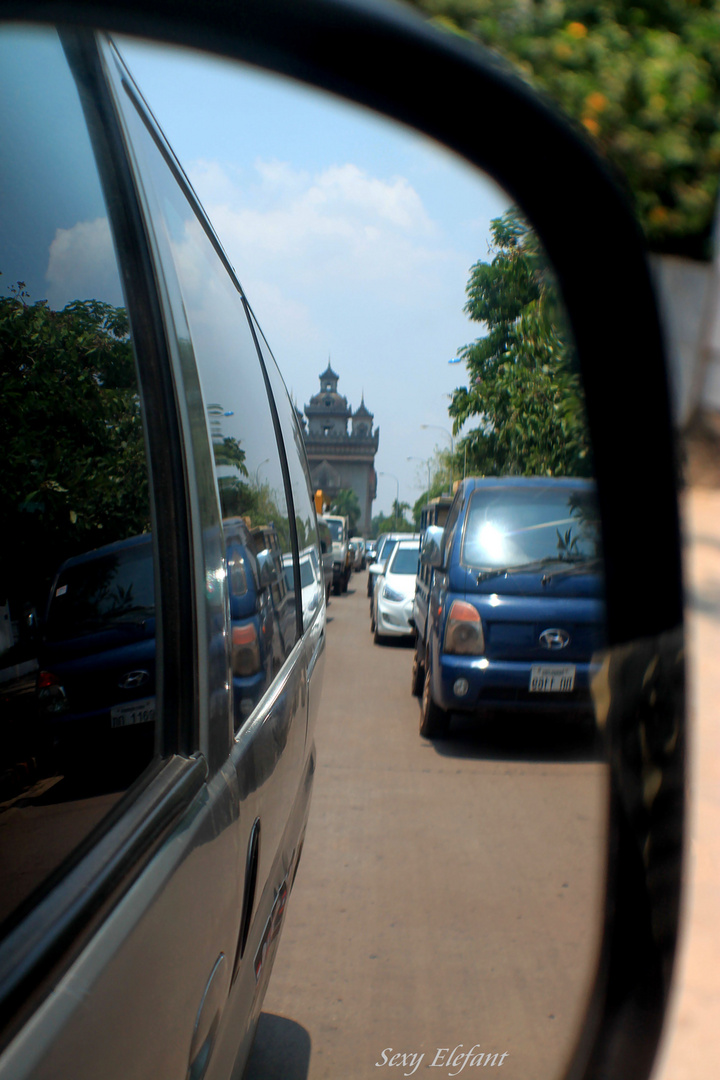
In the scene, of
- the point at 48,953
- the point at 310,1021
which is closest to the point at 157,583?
the point at 48,953

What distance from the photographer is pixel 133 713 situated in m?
1.21

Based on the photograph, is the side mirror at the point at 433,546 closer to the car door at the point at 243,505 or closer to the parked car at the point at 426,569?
the parked car at the point at 426,569

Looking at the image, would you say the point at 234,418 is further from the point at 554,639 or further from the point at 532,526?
the point at 554,639

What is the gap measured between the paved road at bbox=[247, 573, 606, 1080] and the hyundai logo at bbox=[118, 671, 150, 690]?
29.1 inches

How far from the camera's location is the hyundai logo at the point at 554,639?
176 cm

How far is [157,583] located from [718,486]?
365 inches

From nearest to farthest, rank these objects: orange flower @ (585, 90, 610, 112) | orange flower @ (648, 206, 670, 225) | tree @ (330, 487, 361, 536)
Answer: orange flower @ (585, 90, 610, 112), orange flower @ (648, 206, 670, 225), tree @ (330, 487, 361, 536)

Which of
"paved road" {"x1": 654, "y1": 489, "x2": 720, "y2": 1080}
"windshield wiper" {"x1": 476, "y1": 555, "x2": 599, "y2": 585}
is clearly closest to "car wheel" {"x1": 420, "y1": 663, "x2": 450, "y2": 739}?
"paved road" {"x1": 654, "y1": 489, "x2": 720, "y2": 1080}

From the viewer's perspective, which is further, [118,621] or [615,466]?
[615,466]

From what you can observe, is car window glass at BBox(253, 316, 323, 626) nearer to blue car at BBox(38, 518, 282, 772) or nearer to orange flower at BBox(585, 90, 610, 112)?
blue car at BBox(38, 518, 282, 772)

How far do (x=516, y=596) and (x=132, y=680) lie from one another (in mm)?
927

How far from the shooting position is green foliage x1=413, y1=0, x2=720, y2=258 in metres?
8.99

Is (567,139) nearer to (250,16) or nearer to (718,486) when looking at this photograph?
(250,16)

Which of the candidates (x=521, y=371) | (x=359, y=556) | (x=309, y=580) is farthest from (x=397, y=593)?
(x=359, y=556)
